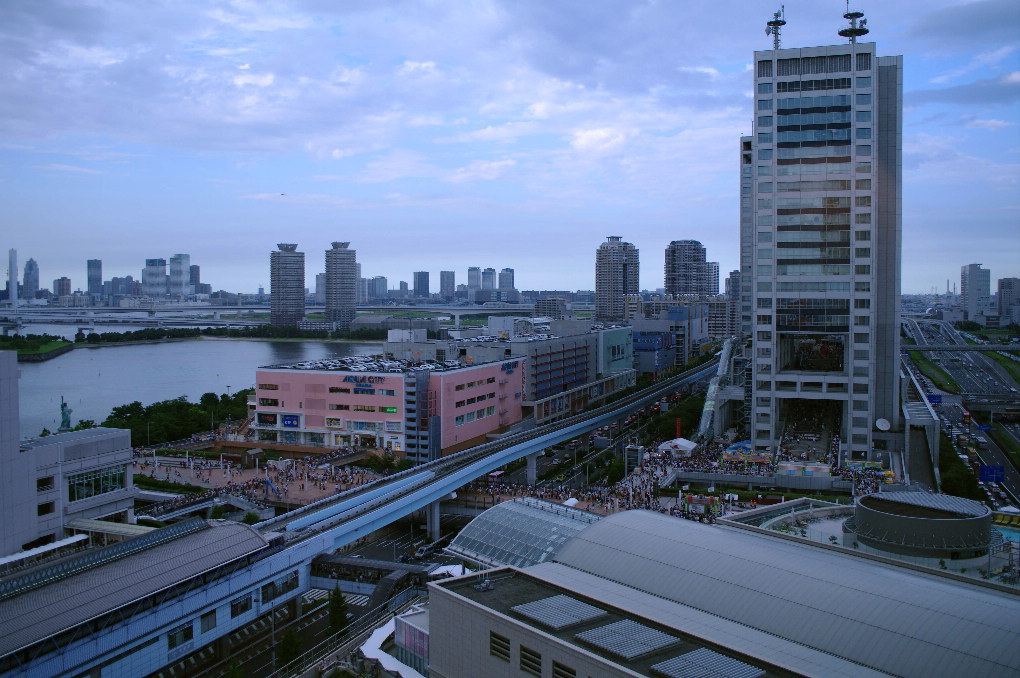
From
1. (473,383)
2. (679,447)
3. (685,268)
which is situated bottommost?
(679,447)

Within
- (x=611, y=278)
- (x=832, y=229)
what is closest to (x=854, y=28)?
(x=832, y=229)

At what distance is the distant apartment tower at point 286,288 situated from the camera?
8469 cm

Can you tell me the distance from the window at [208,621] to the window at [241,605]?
0.28 meters

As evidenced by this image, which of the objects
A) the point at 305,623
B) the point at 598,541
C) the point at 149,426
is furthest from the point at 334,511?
the point at 149,426

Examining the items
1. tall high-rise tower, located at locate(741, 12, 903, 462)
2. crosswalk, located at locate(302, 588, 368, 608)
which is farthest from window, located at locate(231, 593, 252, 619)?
tall high-rise tower, located at locate(741, 12, 903, 462)

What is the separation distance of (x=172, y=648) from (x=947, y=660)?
23.7 ft

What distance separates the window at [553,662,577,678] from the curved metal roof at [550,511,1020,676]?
3.59ft

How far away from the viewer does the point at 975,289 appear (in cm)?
7912

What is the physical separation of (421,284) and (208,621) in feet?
501

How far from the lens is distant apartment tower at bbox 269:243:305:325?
3334 inches

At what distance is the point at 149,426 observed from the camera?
22.0 metres

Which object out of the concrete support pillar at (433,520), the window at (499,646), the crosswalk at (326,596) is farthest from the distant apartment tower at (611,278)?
the window at (499,646)

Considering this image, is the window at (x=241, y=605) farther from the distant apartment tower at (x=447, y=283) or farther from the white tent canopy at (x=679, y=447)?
the distant apartment tower at (x=447, y=283)

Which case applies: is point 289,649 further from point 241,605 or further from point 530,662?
point 530,662
